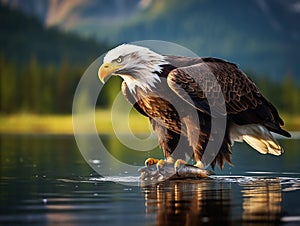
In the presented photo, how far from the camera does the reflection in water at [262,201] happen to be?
870 centimetres

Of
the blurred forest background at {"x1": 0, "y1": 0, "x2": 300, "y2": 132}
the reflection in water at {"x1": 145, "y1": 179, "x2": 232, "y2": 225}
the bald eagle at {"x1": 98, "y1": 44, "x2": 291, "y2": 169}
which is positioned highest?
the blurred forest background at {"x1": 0, "y1": 0, "x2": 300, "y2": 132}

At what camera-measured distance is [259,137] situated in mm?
14773

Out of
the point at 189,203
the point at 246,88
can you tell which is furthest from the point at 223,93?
the point at 189,203

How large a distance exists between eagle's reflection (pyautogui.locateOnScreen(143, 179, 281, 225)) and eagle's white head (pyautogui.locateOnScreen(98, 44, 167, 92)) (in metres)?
1.65

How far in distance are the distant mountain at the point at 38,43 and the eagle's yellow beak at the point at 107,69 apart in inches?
5643

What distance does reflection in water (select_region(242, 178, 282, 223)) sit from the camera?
28.5ft

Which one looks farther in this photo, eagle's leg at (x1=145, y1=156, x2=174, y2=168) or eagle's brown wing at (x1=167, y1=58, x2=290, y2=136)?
eagle's leg at (x1=145, y1=156, x2=174, y2=168)

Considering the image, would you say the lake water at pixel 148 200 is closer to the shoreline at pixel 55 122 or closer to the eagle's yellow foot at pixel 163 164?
the eagle's yellow foot at pixel 163 164

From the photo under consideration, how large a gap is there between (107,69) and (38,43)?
15347cm

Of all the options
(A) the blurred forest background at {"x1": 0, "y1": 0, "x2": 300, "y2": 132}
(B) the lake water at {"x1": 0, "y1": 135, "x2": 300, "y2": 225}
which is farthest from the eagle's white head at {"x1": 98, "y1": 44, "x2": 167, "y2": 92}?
(A) the blurred forest background at {"x1": 0, "y1": 0, "x2": 300, "y2": 132}

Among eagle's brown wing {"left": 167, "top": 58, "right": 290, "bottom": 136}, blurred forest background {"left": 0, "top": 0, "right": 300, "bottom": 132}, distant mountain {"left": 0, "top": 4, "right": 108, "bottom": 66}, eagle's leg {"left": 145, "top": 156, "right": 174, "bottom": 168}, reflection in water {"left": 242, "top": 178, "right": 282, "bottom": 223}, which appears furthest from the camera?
distant mountain {"left": 0, "top": 4, "right": 108, "bottom": 66}

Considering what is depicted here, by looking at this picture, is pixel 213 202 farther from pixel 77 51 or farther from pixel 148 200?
pixel 77 51

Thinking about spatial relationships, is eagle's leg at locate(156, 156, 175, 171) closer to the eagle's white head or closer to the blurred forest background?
the eagle's white head

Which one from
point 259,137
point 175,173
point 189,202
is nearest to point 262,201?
point 189,202
